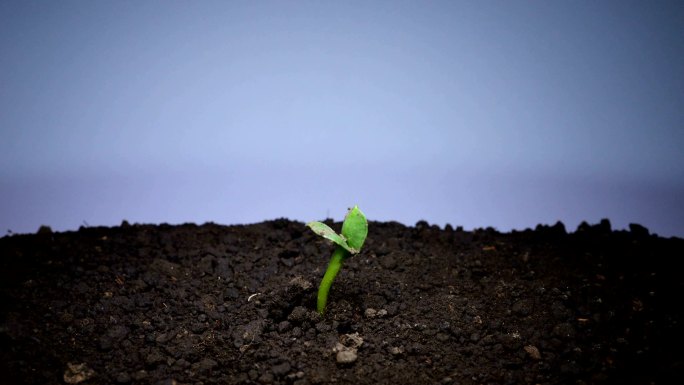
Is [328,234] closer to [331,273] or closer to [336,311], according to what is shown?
[331,273]

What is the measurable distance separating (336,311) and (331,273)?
0.14 metres

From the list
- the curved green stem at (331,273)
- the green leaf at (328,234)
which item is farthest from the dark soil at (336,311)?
the green leaf at (328,234)

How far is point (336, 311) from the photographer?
4.17 feet

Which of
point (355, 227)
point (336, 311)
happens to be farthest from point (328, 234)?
point (336, 311)

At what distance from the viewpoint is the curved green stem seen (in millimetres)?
1171

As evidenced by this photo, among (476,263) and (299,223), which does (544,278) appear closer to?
(476,263)

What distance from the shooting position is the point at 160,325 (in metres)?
1.23

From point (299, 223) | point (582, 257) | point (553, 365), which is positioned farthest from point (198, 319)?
point (582, 257)

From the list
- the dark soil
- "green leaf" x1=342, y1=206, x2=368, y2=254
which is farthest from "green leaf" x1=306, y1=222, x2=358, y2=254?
the dark soil

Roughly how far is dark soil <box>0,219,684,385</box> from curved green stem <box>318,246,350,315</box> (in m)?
0.04

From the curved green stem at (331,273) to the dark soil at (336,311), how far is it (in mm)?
41

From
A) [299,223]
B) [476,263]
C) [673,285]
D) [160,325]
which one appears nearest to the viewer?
[160,325]

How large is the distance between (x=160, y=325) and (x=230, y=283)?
262 mm

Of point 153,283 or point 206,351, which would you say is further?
point 153,283
